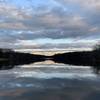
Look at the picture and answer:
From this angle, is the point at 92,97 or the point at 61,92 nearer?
the point at 92,97

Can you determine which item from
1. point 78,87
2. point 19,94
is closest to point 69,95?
point 19,94

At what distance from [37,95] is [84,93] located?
262cm

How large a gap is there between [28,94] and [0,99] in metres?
2.42

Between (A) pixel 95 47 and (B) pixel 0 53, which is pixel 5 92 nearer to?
(B) pixel 0 53

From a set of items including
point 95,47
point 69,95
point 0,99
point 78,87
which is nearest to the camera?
point 0,99

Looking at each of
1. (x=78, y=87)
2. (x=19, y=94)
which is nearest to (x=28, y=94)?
(x=19, y=94)

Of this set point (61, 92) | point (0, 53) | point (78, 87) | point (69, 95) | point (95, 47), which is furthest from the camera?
point (95, 47)

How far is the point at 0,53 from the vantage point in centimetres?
15912

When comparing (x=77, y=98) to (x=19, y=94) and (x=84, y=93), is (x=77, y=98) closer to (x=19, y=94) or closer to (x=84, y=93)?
(x=84, y=93)

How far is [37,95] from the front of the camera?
19422 millimetres

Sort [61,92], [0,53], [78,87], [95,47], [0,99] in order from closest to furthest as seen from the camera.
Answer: [0,99] < [61,92] < [78,87] < [0,53] < [95,47]

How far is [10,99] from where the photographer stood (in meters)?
18.0

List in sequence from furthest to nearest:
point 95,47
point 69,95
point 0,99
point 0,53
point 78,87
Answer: point 95,47, point 0,53, point 78,87, point 69,95, point 0,99

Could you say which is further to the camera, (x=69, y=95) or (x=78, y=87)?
(x=78, y=87)
